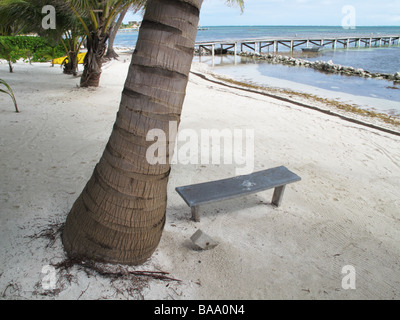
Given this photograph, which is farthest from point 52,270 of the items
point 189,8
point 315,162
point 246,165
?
point 315,162

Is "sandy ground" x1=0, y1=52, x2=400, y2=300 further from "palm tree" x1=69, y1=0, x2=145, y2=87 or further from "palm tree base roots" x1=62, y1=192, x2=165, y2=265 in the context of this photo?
"palm tree" x1=69, y1=0, x2=145, y2=87

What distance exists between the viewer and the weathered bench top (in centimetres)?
323

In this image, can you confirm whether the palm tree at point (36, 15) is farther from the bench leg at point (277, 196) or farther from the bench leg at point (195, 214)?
the bench leg at point (277, 196)

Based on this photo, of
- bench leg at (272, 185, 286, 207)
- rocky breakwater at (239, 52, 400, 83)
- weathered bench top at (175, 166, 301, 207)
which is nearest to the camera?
weathered bench top at (175, 166, 301, 207)

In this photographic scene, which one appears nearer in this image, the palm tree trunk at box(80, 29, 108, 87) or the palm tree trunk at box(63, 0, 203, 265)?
the palm tree trunk at box(63, 0, 203, 265)

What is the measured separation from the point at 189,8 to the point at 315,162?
398 cm

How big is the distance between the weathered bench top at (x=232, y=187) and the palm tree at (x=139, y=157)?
25.2 inches

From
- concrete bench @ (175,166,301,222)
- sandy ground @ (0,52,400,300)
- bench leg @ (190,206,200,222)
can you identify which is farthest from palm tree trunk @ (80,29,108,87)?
bench leg @ (190,206,200,222)

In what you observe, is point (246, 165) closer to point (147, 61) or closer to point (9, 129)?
Answer: point (147, 61)

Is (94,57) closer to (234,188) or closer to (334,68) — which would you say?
(234,188)

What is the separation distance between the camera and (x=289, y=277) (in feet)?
8.70

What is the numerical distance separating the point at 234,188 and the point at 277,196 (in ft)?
2.25

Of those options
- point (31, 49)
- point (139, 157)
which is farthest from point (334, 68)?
point (139, 157)

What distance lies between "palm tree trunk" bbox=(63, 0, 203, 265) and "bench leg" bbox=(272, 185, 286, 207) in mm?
1692
